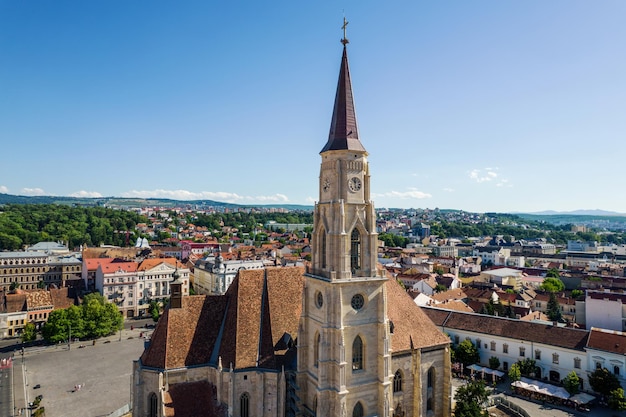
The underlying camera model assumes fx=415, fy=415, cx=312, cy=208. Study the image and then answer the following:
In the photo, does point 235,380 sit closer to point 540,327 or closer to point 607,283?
point 540,327

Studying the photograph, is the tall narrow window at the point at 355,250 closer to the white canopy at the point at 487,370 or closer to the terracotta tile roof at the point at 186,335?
the terracotta tile roof at the point at 186,335

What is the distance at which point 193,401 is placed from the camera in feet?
105

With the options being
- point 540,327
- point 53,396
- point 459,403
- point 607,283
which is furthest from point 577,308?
point 53,396

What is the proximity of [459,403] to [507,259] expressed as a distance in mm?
150983

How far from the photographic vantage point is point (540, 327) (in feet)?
183

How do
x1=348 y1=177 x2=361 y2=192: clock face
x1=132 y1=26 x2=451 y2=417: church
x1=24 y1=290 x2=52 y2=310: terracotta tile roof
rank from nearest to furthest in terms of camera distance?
x1=132 y1=26 x2=451 y2=417: church, x1=348 y1=177 x2=361 y2=192: clock face, x1=24 y1=290 x2=52 y2=310: terracotta tile roof

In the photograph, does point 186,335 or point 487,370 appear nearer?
point 186,335

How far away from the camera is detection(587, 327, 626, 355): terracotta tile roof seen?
48406 mm

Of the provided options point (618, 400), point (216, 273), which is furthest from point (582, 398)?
point (216, 273)

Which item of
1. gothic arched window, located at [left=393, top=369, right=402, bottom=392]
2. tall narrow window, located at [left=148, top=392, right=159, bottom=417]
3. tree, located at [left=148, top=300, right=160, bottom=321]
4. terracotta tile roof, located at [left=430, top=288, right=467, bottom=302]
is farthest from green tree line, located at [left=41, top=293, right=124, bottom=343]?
terracotta tile roof, located at [left=430, top=288, right=467, bottom=302]

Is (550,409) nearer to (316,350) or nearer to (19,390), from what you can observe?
(316,350)

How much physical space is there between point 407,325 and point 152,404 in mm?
22193

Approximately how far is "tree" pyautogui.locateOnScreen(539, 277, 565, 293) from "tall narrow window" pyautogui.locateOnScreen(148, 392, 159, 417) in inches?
4056

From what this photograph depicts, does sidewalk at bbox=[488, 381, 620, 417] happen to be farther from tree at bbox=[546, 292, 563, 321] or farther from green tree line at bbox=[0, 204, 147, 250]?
Result: green tree line at bbox=[0, 204, 147, 250]
